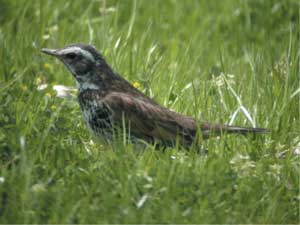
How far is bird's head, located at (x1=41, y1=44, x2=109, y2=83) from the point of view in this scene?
7832mm

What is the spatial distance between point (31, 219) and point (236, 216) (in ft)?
4.18

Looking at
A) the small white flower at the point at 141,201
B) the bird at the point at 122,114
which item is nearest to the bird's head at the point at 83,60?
the bird at the point at 122,114

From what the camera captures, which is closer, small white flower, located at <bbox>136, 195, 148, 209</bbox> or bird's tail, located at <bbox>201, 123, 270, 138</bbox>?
small white flower, located at <bbox>136, 195, 148, 209</bbox>

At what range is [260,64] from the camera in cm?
883

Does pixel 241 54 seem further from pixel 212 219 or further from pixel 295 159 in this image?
pixel 212 219

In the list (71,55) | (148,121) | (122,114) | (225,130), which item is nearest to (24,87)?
(71,55)

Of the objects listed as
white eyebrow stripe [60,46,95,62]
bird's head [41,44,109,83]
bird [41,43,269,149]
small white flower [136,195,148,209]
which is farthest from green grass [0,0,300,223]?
white eyebrow stripe [60,46,95,62]

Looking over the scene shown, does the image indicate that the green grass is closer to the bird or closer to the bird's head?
the bird

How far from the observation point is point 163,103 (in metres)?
8.44

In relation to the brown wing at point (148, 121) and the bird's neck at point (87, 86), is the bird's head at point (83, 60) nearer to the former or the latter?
the bird's neck at point (87, 86)

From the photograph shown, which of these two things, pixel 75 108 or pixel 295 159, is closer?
pixel 295 159

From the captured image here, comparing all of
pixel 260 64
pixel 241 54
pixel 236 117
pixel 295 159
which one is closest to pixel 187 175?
pixel 295 159

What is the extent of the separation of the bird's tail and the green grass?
0.28 feet

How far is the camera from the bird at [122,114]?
24.2 feet
